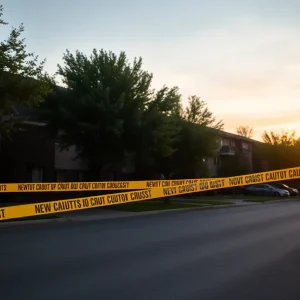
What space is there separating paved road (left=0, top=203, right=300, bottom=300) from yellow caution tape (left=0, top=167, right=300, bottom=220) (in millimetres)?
817

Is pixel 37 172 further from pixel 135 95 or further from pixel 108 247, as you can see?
pixel 108 247

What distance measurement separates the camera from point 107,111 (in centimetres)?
2841

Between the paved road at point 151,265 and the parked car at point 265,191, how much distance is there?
1451 inches

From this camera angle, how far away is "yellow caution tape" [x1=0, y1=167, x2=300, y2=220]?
13.1 meters

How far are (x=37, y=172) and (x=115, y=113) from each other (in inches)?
334

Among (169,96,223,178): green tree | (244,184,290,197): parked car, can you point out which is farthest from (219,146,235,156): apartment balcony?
(169,96,223,178): green tree

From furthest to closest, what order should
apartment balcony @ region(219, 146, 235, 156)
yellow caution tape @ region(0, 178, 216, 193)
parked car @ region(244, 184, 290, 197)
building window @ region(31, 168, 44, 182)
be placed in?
apartment balcony @ region(219, 146, 235, 156)
parked car @ region(244, 184, 290, 197)
building window @ region(31, 168, 44, 182)
yellow caution tape @ region(0, 178, 216, 193)

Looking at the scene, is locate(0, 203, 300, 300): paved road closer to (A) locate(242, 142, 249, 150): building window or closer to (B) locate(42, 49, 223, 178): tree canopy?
(B) locate(42, 49, 223, 178): tree canopy

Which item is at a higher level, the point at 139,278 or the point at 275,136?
the point at 275,136

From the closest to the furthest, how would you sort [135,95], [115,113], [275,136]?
[115,113]
[135,95]
[275,136]

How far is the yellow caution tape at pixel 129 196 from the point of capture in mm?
13141

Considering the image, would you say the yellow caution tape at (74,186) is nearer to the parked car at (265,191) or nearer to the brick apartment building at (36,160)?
the brick apartment building at (36,160)

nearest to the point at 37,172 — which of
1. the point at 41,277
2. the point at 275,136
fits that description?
the point at 41,277

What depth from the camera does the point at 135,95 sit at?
3036 cm
